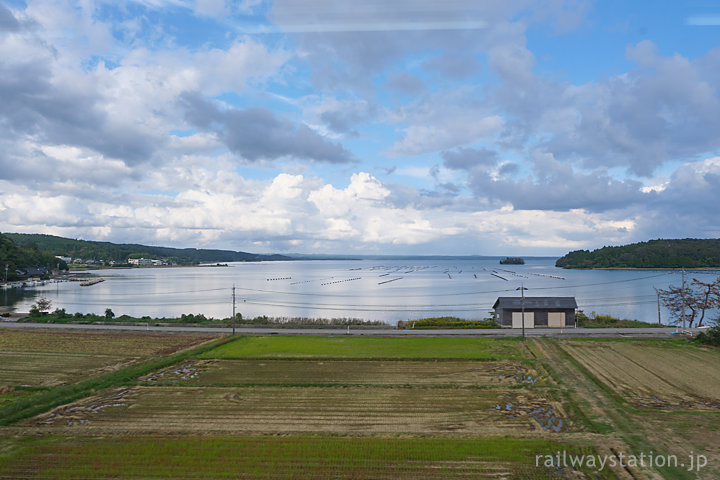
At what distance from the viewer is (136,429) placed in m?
15.4

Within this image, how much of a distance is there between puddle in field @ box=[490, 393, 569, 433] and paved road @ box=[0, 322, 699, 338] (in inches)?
701

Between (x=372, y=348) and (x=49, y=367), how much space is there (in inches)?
809

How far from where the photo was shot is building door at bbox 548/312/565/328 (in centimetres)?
3975

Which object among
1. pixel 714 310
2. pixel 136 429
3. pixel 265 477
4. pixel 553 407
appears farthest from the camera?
pixel 714 310

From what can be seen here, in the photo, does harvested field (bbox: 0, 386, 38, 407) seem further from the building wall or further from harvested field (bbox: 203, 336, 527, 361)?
the building wall

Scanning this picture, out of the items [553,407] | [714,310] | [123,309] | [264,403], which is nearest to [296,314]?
[123,309]

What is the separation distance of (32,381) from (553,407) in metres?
26.1

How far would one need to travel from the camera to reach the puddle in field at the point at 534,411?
15.5 m

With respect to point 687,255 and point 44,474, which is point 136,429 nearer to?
point 44,474

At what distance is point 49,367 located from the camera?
25.1 meters

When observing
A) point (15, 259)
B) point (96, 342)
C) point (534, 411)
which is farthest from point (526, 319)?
point (15, 259)

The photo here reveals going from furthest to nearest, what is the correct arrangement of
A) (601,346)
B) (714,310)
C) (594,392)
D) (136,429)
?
(714,310) → (601,346) → (594,392) → (136,429)

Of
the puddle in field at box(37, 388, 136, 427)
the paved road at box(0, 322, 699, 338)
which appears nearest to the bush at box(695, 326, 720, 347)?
the paved road at box(0, 322, 699, 338)

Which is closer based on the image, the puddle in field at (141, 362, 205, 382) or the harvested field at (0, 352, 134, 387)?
the harvested field at (0, 352, 134, 387)
